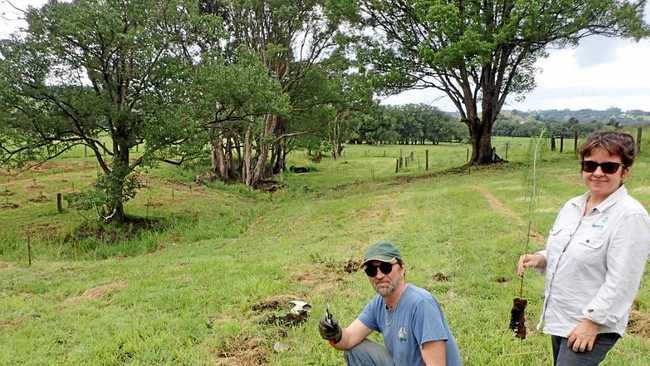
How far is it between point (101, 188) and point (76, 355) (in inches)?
379

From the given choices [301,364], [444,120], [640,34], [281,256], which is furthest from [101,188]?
[444,120]

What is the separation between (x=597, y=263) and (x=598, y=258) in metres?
0.03

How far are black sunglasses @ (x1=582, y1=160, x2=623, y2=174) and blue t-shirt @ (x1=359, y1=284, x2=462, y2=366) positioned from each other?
1.20 meters

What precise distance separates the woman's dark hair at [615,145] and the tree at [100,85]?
516 inches

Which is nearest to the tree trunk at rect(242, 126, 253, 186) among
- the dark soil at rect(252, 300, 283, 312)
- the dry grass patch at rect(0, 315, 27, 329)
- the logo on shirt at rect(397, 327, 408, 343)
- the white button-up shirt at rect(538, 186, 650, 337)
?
the dry grass patch at rect(0, 315, 27, 329)

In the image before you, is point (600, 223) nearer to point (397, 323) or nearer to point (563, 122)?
point (397, 323)

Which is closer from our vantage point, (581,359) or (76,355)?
(581,359)

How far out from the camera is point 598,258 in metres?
2.45

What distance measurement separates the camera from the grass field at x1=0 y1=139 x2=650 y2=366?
489 centimetres

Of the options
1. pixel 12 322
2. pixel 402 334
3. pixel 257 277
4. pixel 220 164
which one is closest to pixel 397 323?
pixel 402 334

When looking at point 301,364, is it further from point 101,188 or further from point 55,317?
point 101,188

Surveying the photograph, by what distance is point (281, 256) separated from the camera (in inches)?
359

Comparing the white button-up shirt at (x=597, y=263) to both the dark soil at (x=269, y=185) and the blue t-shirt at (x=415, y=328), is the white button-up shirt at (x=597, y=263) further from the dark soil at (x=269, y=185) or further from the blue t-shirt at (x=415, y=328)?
the dark soil at (x=269, y=185)

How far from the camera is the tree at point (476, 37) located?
18.5 m
